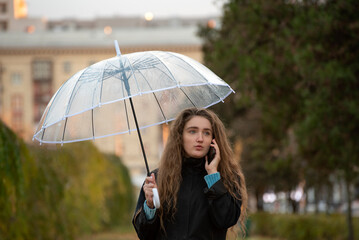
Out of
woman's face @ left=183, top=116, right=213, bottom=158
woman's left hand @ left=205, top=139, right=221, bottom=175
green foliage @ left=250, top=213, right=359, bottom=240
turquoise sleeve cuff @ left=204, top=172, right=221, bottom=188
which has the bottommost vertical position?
green foliage @ left=250, top=213, right=359, bottom=240

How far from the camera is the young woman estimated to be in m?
4.53

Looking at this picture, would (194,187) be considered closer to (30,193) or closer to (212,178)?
(212,178)

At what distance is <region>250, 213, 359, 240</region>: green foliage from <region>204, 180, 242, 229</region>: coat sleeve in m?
15.7

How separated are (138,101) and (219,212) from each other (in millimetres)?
2310

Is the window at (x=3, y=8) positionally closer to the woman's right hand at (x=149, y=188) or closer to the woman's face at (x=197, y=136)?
the woman's face at (x=197, y=136)

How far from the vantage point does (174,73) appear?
5.48 metres

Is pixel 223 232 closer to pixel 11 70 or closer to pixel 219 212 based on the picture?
pixel 219 212

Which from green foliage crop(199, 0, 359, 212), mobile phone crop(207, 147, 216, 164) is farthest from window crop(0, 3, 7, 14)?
mobile phone crop(207, 147, 216, 164)

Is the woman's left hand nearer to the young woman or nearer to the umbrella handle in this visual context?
the young woman

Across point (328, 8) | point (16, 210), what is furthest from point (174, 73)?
point (328, 8)

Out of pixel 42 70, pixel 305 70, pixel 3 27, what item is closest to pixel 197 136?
pixel 305 70

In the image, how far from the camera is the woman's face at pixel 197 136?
4.74 m

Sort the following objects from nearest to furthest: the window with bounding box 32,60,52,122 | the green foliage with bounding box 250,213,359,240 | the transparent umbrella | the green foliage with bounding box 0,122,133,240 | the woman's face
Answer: the woman's face < the transparent umbrella < the green foliage with bounding box 0,122,133,240 < the green foliage with bounding box 250,213,359,240 < the window with bounding box 32,60,52,122

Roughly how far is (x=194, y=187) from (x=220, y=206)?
256mm
